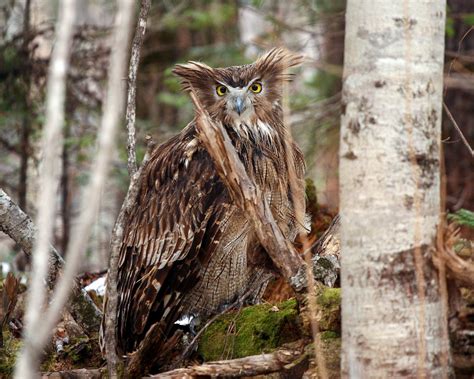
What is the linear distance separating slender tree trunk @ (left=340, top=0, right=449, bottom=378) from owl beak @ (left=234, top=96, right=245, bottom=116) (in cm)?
180

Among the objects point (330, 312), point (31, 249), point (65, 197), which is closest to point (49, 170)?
point (330, 312)

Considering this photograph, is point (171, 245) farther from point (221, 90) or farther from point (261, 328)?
point (221, 90)

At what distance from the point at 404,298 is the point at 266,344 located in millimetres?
1265

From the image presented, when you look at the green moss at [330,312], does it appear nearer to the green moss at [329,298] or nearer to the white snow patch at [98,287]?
the green moss at [329,298]

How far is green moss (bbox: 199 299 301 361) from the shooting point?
12.6 feet

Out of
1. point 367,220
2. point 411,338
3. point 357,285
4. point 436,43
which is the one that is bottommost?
point 411,338

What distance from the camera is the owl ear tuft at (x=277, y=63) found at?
475 centimetres

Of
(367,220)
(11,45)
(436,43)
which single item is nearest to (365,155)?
(367,220)

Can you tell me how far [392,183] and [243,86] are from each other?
209 centimetres

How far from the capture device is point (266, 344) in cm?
387

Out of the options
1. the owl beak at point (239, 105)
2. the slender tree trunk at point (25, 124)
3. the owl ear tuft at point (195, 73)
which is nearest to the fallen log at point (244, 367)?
the owl beak at point (239, 105)

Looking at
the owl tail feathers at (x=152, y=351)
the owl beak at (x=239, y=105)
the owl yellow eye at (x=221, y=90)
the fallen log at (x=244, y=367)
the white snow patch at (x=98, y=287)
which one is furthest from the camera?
the white snow patch at (x=98, y=287)

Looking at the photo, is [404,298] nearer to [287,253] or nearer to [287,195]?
[287,253]

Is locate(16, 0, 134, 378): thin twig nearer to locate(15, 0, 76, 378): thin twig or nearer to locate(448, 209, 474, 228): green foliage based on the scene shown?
locate(15, 0, 76, 378): thin twig
